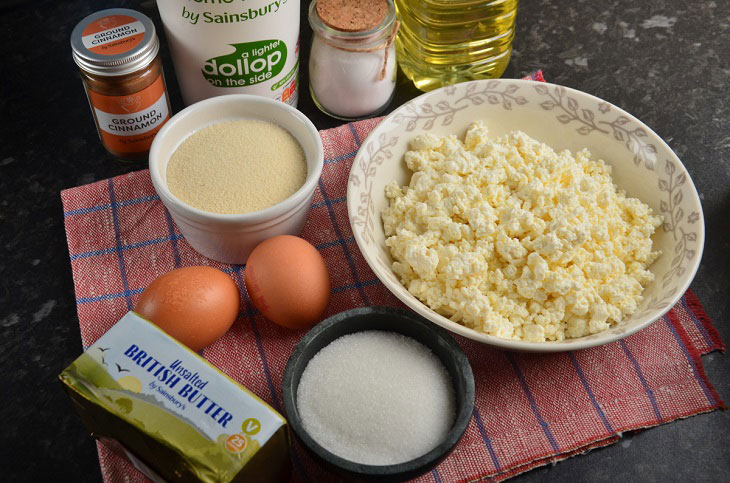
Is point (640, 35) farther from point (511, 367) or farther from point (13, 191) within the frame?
point (13, 191)

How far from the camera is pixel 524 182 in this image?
1.21m

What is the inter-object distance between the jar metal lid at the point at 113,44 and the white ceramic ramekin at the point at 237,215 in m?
0.12

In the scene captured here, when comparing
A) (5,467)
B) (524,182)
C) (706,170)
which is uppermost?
(524,182)

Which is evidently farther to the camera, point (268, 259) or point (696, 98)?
point (696, 98)

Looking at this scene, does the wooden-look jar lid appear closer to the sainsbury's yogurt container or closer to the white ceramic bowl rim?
the sainsbury's yogurt container

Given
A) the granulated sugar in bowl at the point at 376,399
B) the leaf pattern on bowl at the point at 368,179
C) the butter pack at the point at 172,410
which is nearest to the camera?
the butter pack at the point at 172,410

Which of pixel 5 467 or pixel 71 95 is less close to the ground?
pixel 71 95

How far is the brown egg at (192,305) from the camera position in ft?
3.55

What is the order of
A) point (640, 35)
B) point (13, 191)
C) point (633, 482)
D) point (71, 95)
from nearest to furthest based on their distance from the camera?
point (633, 482) < point (13, 191) < point (71, 95) < point (640, 35)

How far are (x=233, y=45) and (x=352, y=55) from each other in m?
0.24

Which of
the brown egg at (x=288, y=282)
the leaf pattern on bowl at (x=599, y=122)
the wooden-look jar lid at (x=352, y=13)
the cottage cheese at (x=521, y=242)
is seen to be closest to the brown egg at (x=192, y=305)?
the brown egg at (x=288, y=282)

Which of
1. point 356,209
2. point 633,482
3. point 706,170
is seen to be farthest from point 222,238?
point 706,170

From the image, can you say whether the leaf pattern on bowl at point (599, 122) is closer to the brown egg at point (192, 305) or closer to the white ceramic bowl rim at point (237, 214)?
the white ceramic bowl rim at point (237, 214)

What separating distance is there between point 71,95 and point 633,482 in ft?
4.43
